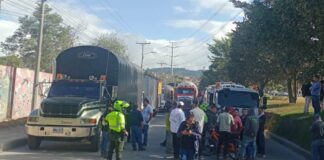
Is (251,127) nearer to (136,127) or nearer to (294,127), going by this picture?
(136,127)

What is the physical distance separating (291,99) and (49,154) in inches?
1211

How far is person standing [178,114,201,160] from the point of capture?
13.4 metres

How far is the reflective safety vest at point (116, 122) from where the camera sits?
14.1 metres

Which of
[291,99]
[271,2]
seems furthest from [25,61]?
[271,2]

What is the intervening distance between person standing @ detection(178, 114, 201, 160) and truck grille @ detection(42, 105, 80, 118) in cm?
474

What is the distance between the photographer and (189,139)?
13461 millimetres

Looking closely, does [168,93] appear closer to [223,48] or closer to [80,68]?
[223,48]

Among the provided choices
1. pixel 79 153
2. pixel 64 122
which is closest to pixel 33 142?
pixel 64 122

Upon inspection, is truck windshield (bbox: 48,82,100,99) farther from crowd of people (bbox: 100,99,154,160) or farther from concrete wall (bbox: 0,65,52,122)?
concrete wall (bbox: 0,65,52,122)

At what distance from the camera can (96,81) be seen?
752 inches

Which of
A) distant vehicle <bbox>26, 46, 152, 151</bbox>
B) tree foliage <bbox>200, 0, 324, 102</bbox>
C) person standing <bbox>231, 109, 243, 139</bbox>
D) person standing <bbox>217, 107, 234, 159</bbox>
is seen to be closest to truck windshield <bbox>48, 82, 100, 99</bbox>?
distant vehicle <bbox>26, 46, 152, 151</bbox>

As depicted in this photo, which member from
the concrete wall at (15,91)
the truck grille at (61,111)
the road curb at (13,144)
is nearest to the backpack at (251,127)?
the truck grille at (61,111)

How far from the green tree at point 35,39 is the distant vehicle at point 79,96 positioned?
61.1 meters

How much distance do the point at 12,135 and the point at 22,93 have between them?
9.89 metres
